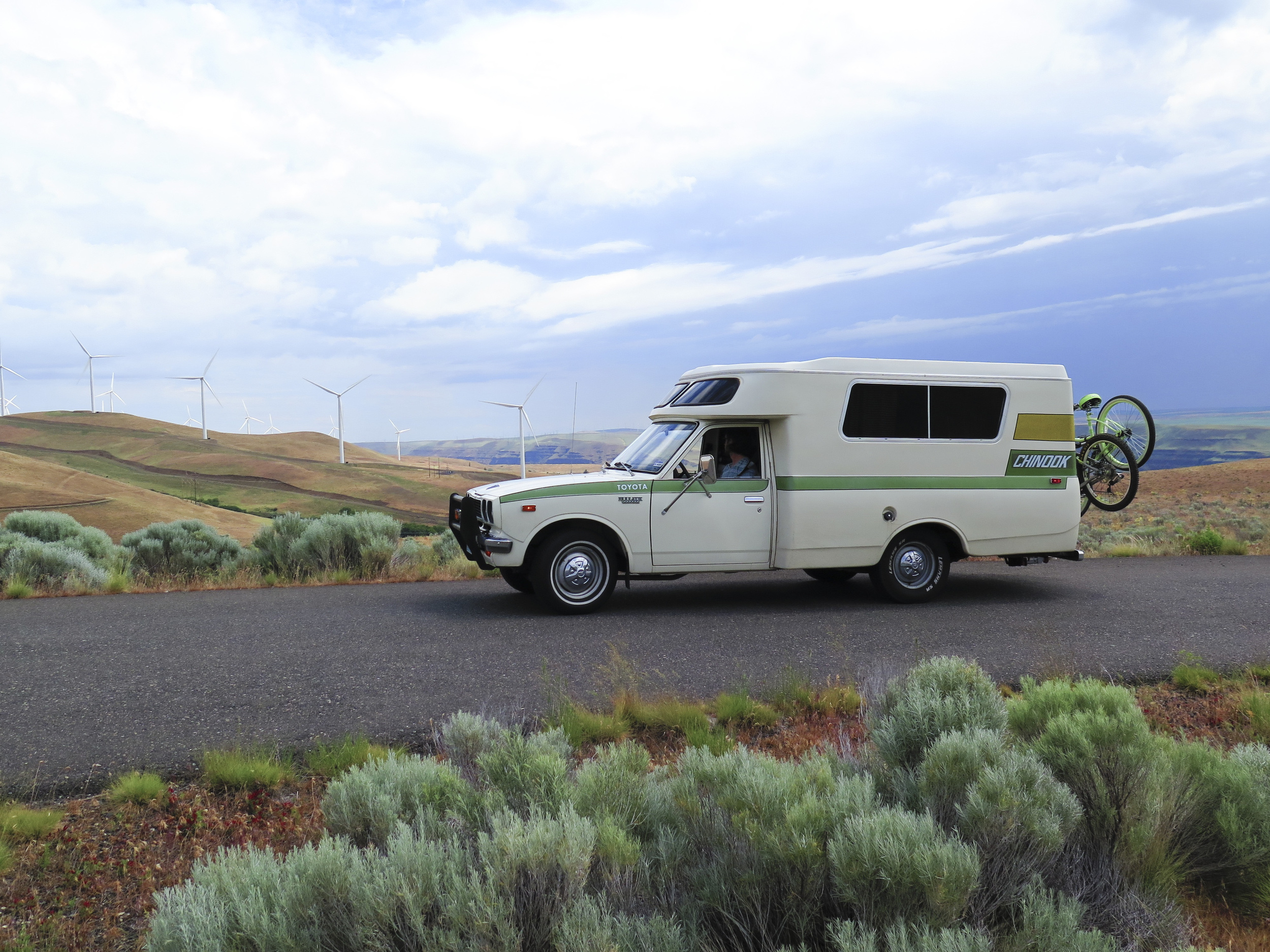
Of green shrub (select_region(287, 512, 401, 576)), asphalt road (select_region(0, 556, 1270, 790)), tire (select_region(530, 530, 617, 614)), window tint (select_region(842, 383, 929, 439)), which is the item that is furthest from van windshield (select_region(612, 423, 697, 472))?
green shrub (select_region(287, 512, 401, 576))

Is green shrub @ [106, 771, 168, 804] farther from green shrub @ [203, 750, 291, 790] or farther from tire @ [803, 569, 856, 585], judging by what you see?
tire @ [803, 569, 856, 585]

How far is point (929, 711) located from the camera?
3.79 metres

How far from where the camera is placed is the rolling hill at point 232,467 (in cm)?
6788

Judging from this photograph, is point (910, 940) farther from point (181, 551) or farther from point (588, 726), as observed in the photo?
point (181, 551)

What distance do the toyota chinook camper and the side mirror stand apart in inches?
1.2

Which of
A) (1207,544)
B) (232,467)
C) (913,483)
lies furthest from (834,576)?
(232,467)

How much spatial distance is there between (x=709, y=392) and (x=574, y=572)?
99.7 inches

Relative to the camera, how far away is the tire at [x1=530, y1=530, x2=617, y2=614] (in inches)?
346

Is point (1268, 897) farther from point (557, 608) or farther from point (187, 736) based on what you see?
point (557, 608)

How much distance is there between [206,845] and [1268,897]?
422 cm

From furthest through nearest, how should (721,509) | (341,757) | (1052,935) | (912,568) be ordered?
(912,568)
(721,509)
(341,757)
(1052,935)

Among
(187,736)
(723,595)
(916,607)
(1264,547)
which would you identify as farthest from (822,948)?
(1264,547)

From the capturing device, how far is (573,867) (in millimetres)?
2490

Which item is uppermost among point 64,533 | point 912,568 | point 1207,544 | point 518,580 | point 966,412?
point 966,412
